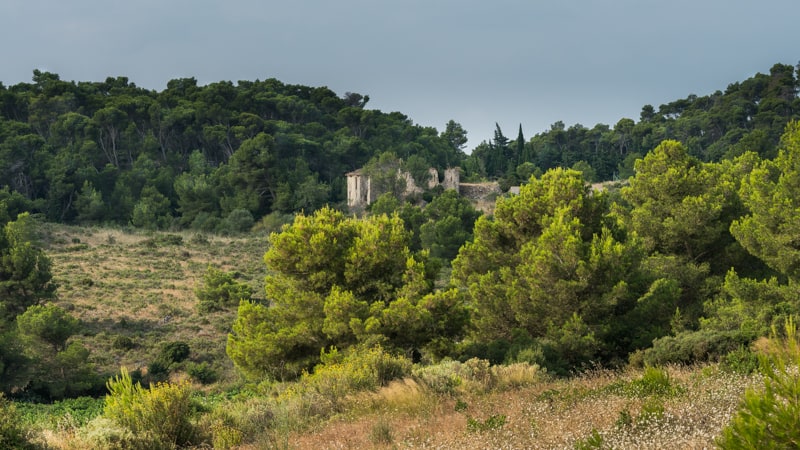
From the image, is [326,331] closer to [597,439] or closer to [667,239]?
[597,439]

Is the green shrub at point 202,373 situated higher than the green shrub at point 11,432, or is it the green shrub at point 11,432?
the green shrub at point 11,432

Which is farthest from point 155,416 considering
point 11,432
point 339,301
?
point 339,301

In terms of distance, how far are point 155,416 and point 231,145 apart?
7751cm

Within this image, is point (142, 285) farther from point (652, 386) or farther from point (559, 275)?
point (652, 386)

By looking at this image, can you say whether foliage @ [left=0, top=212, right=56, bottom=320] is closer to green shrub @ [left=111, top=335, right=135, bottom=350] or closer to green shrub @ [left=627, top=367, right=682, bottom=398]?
green shrub @ [left=111, top=335, right=135, bottom=350]

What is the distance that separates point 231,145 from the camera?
3216 inches

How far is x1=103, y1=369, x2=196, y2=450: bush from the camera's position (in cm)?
800

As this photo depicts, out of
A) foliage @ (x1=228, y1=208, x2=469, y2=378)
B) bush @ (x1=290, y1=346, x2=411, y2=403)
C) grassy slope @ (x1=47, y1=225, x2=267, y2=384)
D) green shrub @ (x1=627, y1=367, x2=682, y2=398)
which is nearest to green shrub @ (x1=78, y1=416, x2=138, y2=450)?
bush @ (x1=290, y1=346, x2=411, y2=403)

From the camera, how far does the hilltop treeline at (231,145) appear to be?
210 ft

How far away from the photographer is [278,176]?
71312mm

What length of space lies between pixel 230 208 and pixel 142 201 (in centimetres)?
968

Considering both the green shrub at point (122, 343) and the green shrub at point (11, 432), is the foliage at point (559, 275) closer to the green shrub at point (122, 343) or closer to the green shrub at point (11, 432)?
the green shrub at point (11, 432)

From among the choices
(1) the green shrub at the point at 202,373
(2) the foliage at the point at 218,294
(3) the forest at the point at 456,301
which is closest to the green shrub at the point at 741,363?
(3) the forest at the point at 456,301

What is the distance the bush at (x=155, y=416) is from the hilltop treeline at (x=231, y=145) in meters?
57.1
